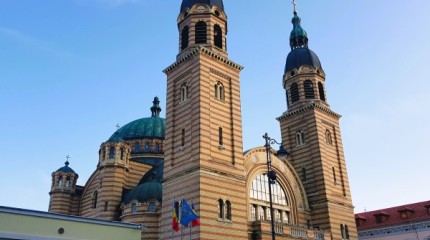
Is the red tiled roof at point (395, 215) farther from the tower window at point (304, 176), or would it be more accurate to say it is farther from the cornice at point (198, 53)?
the cornice at point (198, 53)

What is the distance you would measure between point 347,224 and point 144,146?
2638 centimetres

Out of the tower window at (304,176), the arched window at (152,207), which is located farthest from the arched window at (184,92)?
→ the tower window at (304,176)

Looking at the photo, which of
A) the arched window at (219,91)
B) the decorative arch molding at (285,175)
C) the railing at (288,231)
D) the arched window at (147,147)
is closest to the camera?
the railing at (288,231)

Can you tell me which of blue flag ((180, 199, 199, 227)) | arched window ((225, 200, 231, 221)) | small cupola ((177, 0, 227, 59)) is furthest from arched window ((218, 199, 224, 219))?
small cupola ((177, 0, 227, 59))

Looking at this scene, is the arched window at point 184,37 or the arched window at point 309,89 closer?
the arched window at point 184,37

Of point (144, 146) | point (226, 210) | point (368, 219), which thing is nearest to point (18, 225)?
point (226, 210)

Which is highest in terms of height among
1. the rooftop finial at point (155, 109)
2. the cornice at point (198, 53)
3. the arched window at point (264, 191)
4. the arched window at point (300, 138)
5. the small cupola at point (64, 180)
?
the rooftop finial at point (155, 109)

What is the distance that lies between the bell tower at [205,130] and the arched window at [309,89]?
11236mm

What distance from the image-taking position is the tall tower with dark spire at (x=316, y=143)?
Result: 39.8 metres

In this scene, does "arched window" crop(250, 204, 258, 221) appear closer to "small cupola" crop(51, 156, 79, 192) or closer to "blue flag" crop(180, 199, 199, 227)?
"blue flag" crop(180, 199, 199, 227)

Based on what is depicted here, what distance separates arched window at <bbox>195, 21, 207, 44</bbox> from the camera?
36.3 m

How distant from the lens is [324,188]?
3997 cm

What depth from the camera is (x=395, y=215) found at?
51.8 meters

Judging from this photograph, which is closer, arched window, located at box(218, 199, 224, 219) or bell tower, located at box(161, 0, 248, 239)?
bell tower, located at box(161, 0, 248, 239)
